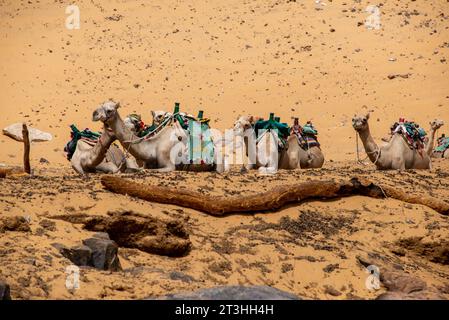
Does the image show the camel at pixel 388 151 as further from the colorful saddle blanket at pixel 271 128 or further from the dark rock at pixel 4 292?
the dark rock at pixel 4 292

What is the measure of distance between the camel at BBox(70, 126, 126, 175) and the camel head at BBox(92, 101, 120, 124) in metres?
→ 0.16

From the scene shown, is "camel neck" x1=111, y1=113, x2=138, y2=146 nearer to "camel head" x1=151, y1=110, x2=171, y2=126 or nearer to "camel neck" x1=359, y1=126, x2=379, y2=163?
"camel head" x1=151, y1=110, x2=171, y2=126

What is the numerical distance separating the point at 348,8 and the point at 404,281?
91.3 feet

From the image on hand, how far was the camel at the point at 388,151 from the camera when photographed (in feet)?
51.6

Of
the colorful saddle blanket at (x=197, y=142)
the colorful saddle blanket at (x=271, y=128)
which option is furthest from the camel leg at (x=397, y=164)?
the colorful saddle blanket at (x=197, y=142)

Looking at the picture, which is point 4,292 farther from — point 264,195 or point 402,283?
point 264,195

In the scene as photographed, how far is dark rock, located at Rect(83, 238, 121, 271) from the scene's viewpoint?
878 centimetres

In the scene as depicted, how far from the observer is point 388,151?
16.0 m

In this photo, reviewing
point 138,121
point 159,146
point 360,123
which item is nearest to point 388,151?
point 360,123

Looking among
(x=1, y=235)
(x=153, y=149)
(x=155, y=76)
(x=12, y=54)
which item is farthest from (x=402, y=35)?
(x=1, y=235)

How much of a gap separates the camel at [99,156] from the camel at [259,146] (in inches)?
86.0

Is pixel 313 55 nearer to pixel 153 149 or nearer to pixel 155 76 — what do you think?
pixel 155 76

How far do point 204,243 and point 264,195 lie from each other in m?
1.40

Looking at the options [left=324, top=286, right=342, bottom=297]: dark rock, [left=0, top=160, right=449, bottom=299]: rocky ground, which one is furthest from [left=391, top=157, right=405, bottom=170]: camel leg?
[left=324, top=286, right=342, bottom=297]: dark rock
